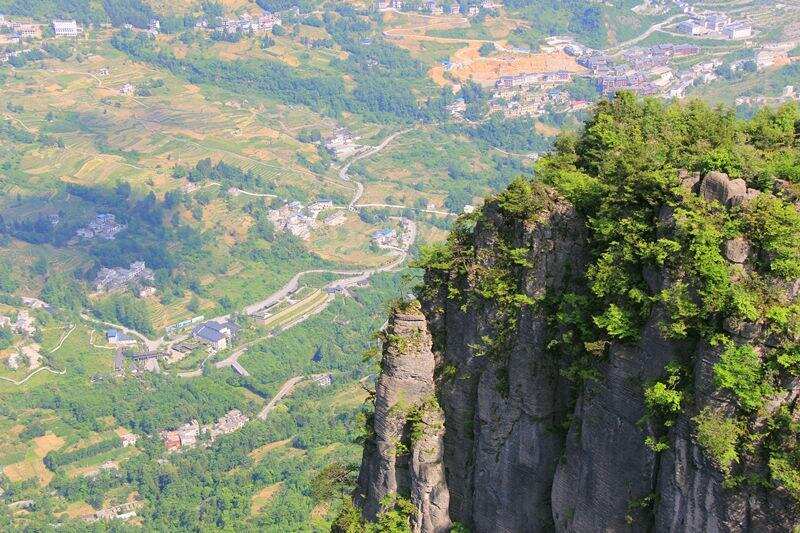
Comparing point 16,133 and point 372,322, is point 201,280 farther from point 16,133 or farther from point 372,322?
point 16,133

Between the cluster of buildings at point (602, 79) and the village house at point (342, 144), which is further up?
the cluster of buildings at point (602, 79)

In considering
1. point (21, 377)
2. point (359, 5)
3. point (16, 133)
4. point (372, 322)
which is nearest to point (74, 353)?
point (21, 377)

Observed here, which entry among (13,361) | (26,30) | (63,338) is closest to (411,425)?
(13,361)

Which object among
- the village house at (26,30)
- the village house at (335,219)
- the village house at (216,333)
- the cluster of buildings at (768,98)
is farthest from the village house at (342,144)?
the village house at (26,30)

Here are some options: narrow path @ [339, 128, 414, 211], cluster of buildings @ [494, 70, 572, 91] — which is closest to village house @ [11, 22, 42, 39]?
narrow path @ [339, 128, 414, 211]

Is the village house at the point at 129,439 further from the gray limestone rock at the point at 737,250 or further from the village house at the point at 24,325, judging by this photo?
the gray limestone rock at the point at 737,250

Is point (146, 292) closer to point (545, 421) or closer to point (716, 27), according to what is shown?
point (545, 421)

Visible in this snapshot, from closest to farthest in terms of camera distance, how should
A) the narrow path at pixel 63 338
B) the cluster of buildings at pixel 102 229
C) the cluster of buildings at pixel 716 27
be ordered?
1. the narrow path at pixel 63 338
2. the cluster of buildings at pixel 102 229
3. the cluster of buildings at pixel 716 27
